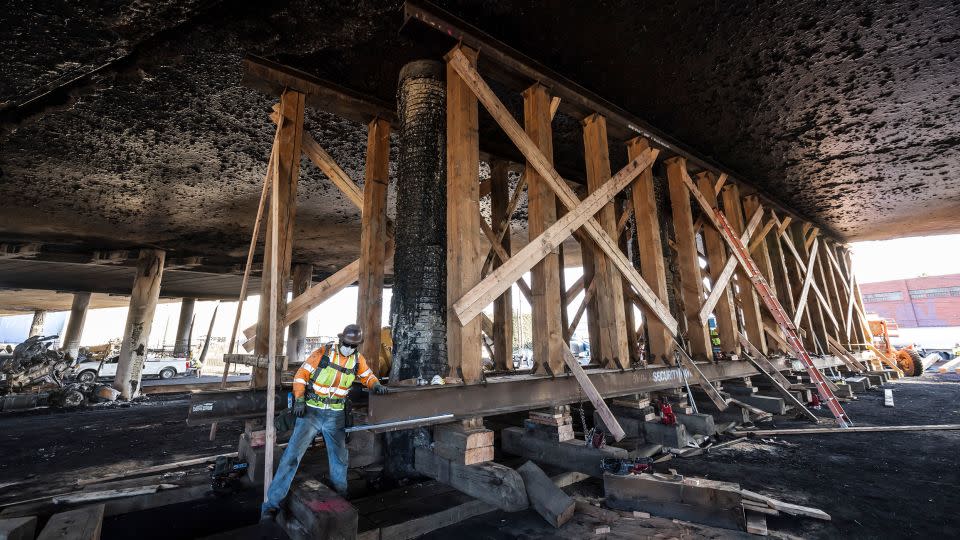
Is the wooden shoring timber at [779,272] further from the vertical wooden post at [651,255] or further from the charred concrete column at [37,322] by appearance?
the charred concrete column at [37,322]

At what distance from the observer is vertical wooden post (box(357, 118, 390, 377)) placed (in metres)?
4.05

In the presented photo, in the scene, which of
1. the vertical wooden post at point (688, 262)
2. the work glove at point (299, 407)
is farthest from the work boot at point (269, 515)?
the vertical wooden post at point (688, 262)

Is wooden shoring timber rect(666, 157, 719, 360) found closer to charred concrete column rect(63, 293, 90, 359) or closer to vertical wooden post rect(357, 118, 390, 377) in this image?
vertical wooden post rect(357, 118, 390, 377)

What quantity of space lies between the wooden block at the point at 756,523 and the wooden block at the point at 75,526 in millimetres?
4026

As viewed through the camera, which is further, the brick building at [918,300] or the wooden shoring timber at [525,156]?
the brick building at [918,300]

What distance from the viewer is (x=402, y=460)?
126 inches

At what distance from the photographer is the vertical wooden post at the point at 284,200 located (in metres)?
3.65

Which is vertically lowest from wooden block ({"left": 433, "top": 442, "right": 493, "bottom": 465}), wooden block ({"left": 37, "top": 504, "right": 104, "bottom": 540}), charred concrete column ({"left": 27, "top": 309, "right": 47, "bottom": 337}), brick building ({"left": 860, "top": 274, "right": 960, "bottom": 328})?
wooden block ({"left": 37, "top": 504, "right": 104, "bottom": 540})

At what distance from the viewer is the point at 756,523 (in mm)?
2502

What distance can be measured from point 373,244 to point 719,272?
17.7 ft

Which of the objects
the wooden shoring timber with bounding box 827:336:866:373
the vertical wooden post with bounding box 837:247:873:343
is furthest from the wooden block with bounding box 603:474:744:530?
the vertical wooden post with bounding box 837:247:873:343

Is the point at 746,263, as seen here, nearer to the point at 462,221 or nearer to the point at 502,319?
the point at 502,319

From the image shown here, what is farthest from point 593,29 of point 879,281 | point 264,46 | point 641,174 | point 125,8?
point 879,281

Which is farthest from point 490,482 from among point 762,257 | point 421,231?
point 762,257
